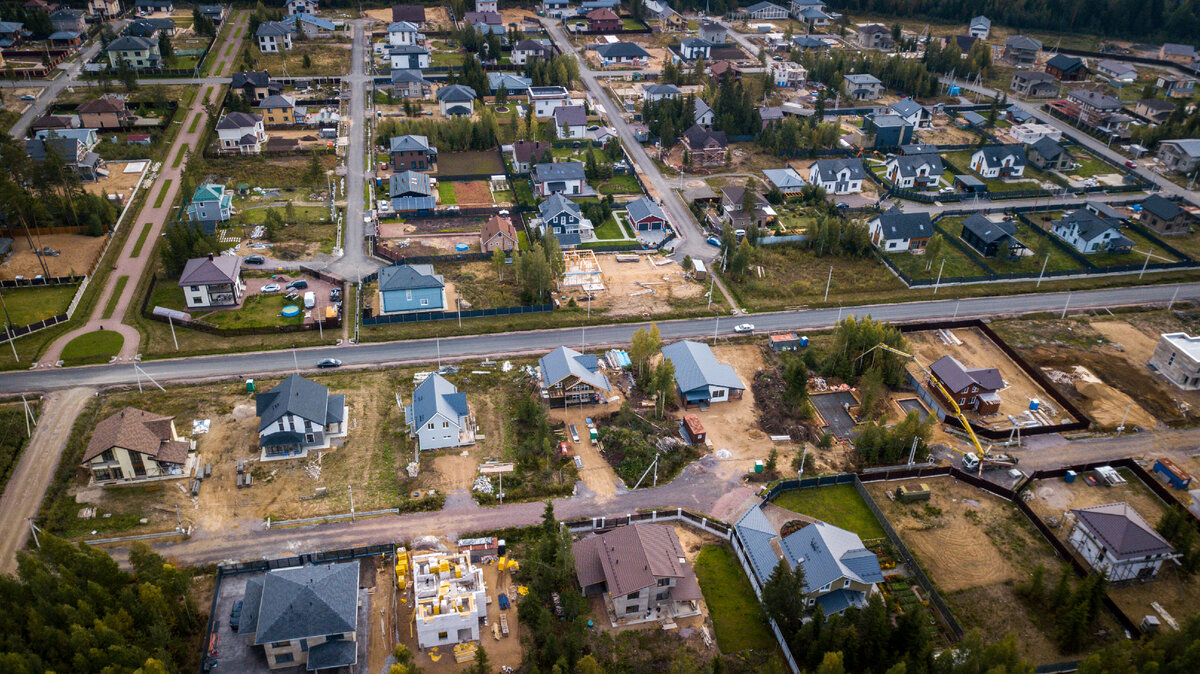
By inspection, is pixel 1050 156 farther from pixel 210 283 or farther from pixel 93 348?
pixel 93 348

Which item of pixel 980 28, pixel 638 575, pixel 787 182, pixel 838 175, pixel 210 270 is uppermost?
pixel 980 28

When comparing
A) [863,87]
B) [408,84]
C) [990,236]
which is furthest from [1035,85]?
[408,84]

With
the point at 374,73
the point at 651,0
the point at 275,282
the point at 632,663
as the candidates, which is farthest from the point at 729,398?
the point at 651,0

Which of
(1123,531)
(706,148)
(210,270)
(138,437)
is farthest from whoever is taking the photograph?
(706,148)

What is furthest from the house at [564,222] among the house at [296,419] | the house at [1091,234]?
the house at [1091,234]

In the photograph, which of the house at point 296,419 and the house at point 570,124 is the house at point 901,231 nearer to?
the house at point 570,124

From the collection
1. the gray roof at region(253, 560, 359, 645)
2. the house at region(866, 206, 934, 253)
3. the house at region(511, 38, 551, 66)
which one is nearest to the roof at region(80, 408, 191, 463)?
the gray roof at region(253, 560, 359, 645)
